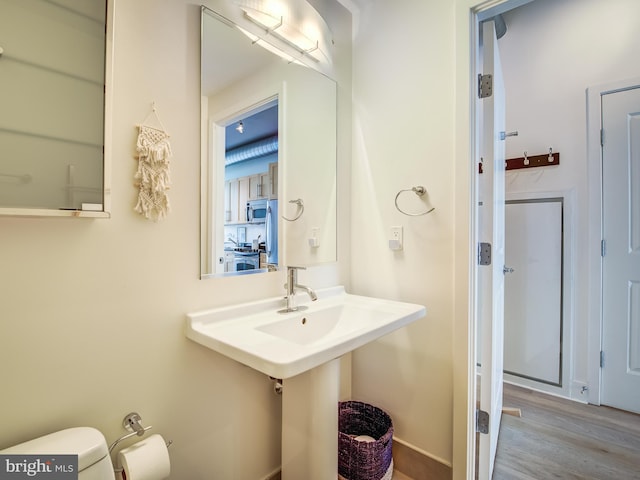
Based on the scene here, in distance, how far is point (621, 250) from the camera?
2111 mm

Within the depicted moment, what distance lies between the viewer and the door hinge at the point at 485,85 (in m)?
1.41

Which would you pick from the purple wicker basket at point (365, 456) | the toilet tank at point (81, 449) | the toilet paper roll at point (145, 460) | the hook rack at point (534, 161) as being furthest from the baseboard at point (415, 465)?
the hook rack at point (534, 161)

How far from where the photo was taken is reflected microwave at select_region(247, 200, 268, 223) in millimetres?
1375

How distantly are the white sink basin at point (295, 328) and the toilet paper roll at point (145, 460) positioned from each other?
32 cm

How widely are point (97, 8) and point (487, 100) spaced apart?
4.83ft

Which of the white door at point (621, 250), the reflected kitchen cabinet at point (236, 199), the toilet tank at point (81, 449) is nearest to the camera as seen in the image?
the toilet tank at point (81, 449)

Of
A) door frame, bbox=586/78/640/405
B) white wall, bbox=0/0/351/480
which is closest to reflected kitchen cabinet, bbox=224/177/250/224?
white wall, bbox=0/0/351/480

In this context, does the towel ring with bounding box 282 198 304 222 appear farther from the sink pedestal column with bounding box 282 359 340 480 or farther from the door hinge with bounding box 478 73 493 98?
the door hinge with bounding box 478 73 493 98

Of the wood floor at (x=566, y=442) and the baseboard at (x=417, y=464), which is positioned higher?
the baseboard at (x=417, y=464)

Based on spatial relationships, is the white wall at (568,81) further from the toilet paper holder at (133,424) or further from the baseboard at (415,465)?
the toilet paper holder at (133,424)

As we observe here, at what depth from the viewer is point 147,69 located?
1.05 meters

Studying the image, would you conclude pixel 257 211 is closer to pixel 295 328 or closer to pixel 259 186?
pixel 259 186

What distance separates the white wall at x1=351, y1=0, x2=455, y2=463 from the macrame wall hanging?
1051 mm

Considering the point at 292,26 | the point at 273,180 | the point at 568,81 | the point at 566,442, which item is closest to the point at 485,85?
the point at 292,26
